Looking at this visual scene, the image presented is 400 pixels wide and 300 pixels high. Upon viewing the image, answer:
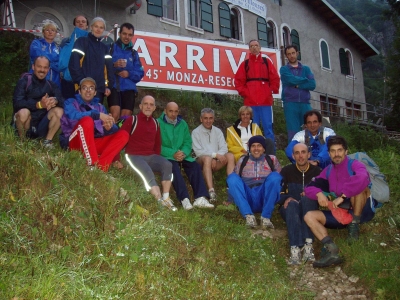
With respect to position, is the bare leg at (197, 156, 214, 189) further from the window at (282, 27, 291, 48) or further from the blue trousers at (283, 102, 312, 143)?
the window at (282, 27, 291, 48)

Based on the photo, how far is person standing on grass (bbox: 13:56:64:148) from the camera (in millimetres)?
6094

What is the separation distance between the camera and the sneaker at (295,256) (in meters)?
5.21

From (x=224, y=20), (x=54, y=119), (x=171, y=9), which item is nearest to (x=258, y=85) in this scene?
(x=54, y=119)

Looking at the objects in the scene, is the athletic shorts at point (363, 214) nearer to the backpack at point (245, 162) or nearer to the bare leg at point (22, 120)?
the backpack at point (245, 162)

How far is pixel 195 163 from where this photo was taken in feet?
22.9

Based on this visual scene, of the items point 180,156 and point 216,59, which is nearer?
point 180,156

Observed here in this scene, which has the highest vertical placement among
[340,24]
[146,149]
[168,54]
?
[340,24]

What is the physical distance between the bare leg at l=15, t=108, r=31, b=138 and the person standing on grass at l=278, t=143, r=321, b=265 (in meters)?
3.56

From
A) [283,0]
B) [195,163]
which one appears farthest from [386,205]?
[283,0]

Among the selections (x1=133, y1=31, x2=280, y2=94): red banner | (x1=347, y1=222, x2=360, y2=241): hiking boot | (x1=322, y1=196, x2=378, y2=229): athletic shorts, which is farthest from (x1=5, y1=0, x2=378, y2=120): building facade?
(x1=347, y1=222, x2=360, y2=241): hiking boot

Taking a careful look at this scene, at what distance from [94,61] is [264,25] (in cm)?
1433

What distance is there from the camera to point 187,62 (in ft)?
32.1

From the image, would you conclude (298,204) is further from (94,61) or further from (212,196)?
(94,61)

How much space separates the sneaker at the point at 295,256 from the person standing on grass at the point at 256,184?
0.76m
